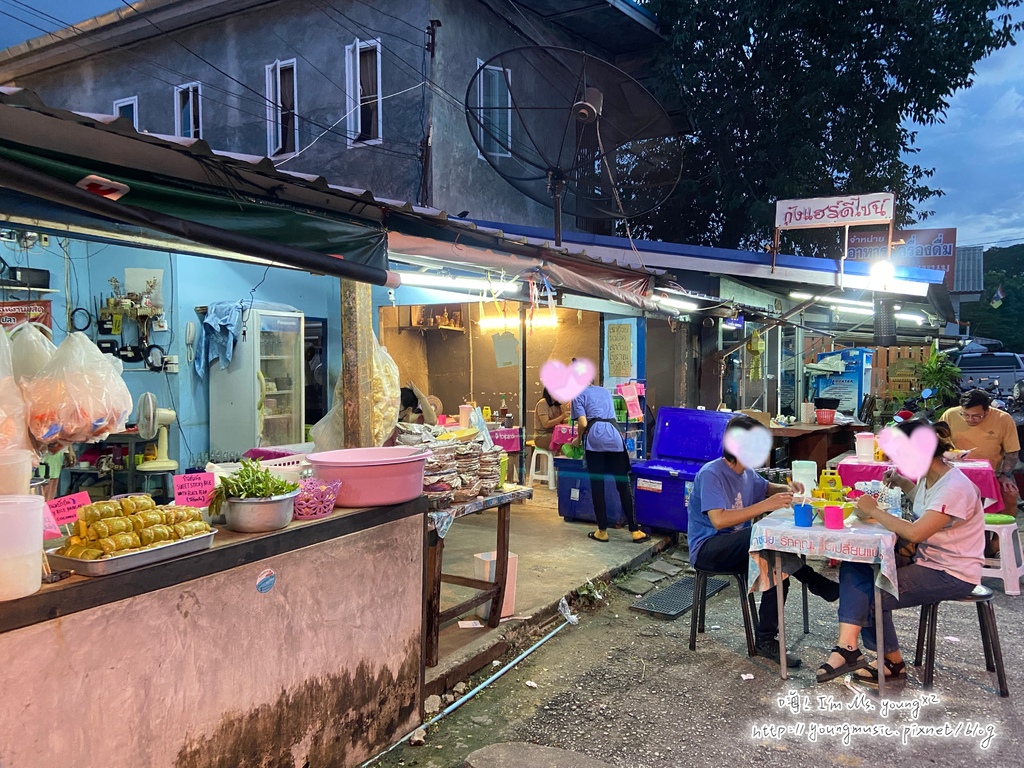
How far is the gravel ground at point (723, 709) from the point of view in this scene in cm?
381

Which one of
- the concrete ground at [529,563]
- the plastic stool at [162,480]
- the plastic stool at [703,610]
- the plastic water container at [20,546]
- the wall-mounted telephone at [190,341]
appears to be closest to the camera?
the plastic water container at [20,546]

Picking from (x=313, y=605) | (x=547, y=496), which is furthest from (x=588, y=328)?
(x=313, y=605)

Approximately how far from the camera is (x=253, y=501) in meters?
3.21

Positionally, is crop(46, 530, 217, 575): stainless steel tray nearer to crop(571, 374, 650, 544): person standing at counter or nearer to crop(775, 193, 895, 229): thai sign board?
crop(571, 374, 650, 544): person standing at counter

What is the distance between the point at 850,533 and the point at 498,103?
10.1 m

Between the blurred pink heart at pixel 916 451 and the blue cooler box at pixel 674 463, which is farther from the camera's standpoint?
the blue cooler box at pixel 674 463

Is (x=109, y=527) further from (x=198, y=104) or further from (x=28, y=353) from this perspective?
(x=198, y=104)

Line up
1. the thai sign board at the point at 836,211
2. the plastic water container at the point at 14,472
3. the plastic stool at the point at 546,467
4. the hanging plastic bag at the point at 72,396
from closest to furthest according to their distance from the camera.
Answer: the plastic water container at the point at 14,472 < the hanging plastic bag at the point at 72,396 < the thai sign board at the point at 836,211 < the plastic stool at the point at 546,467

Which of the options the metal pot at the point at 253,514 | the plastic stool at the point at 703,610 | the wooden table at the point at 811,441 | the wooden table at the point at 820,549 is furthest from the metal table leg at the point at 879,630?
the wooden table at the point at 811,441

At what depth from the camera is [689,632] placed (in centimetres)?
555

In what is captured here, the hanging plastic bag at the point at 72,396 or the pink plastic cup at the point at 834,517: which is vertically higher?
the hanging plastic bag at the point at 72,396

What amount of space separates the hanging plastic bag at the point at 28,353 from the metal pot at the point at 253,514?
37.3 inches

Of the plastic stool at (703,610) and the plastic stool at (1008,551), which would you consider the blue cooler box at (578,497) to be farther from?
the plastic stool at (1008,551)

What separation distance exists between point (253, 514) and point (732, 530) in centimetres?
353
